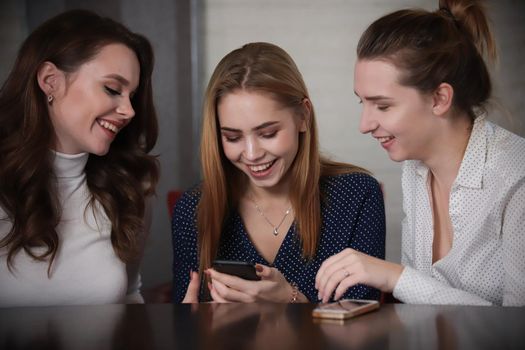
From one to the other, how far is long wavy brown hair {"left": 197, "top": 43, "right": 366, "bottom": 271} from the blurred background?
1.84 meters

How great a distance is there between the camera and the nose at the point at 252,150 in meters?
2.04

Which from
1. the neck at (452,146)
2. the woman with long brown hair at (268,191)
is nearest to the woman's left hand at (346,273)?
the woman with long brown hair at (268,191)

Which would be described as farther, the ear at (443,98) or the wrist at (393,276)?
the ear at (443,98)

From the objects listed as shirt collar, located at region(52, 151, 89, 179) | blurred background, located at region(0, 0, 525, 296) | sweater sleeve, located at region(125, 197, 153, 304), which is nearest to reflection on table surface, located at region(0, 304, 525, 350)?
shirt collar, located at region(52, 151, 89, 179)

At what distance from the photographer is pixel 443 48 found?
1.97 m

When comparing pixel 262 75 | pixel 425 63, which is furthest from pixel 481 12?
pixel 262 75

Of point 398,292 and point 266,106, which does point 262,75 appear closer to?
point 266,106

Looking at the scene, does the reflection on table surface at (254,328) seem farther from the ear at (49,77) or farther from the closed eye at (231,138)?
the ear at (49,77)

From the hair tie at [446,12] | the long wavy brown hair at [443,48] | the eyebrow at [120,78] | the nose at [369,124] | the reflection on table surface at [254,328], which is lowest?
the reflection on table surface at [254,328]

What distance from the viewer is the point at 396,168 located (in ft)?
13.7

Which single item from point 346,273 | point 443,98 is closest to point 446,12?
point 443,98

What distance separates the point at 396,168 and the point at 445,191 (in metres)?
2.11

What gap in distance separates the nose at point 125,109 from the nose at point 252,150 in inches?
15.0

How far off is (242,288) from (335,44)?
2.70 m
